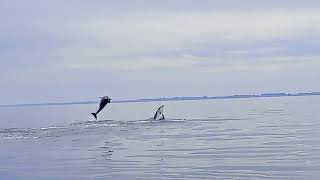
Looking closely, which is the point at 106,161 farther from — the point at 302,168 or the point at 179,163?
the point at 302,168

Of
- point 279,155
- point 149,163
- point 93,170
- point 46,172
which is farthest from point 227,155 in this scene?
point 46,172

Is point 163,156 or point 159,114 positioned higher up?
point 159,114

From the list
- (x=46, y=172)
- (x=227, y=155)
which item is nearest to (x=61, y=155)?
(x=46, y=172)

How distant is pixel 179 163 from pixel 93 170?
10.1 feet

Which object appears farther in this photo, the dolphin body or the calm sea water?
the dolphin body

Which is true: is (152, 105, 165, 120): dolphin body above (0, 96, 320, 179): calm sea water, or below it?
above

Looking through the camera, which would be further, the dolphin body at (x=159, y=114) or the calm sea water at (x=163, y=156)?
the dolphin body at (x=159, y=114)

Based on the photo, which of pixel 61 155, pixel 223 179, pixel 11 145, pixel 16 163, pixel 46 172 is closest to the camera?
pixel 223 179

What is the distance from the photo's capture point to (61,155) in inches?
965

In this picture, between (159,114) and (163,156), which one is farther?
(159,114)

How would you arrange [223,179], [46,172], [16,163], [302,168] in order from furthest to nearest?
[16,163], [46,172], [302,168], [223,179]

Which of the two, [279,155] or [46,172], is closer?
[46,172]

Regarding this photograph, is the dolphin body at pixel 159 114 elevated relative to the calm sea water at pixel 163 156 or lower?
elevated

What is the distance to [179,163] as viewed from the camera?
20.2m
